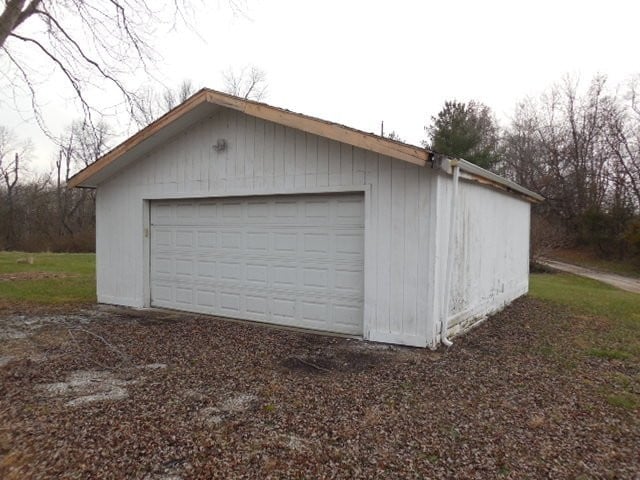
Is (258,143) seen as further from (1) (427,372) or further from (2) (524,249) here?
(2) (524,249)

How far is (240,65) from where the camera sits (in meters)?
26.8

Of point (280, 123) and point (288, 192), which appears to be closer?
point (280, 123)

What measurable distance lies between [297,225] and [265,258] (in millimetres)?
802

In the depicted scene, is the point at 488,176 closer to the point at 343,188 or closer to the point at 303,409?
the point at 343,188

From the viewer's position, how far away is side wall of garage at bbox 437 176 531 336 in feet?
20.1

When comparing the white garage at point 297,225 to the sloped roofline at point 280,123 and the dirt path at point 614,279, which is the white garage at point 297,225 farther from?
the dirt path at point 614,279

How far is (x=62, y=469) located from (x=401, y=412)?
8.03 feet

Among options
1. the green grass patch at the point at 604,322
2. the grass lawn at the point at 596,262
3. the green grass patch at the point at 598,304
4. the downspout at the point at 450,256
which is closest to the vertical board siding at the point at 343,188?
the downspout at the point at 450,256

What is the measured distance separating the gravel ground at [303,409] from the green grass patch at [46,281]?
3.64 meters

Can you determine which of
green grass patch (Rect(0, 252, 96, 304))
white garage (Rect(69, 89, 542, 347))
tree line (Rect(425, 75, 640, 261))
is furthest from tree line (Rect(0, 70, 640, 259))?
white garage (Rect(69, 89, 542, 347))

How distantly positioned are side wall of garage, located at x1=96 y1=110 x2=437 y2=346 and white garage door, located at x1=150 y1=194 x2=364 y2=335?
0.23 meters

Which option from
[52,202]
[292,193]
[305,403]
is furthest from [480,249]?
[52,202]

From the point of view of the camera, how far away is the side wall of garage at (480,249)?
6129 millimetres

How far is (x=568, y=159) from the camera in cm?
2923
